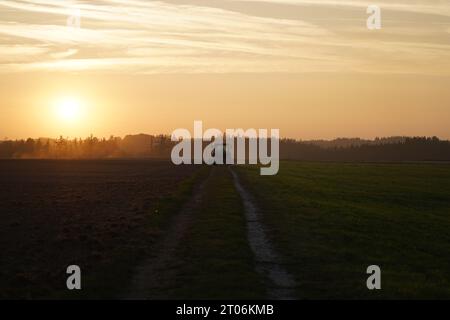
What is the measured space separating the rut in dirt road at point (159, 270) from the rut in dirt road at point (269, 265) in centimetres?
294

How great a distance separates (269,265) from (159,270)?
3.88 metres

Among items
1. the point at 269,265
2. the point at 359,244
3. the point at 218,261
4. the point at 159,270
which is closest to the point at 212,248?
the point at 218,261

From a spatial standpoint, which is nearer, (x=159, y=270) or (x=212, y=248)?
(x=159, y=270)

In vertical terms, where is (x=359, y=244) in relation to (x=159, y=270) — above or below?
above

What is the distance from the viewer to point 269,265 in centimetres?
2136

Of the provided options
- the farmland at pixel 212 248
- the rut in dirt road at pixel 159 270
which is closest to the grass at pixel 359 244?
the farmland at pixel 212 248

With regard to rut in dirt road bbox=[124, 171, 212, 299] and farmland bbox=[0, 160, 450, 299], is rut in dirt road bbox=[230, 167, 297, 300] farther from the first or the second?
rut in dirt road bbox=[124, 171, 212, 299]

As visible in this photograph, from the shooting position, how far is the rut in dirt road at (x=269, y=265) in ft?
57.4

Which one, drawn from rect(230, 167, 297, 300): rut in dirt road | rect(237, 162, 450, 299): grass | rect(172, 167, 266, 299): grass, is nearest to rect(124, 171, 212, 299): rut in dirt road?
rect(172, 167, 266, 299): grass

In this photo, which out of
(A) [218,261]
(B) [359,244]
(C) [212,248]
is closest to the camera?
(A) [218,261]

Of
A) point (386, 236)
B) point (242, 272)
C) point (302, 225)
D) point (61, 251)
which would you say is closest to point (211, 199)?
point (302, 225)

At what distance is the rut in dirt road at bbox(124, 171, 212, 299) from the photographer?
17133 millimetres

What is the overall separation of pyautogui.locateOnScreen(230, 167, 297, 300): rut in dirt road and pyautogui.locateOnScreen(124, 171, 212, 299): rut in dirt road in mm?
2939

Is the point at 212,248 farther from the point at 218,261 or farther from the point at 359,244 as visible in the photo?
the point at 359,244
